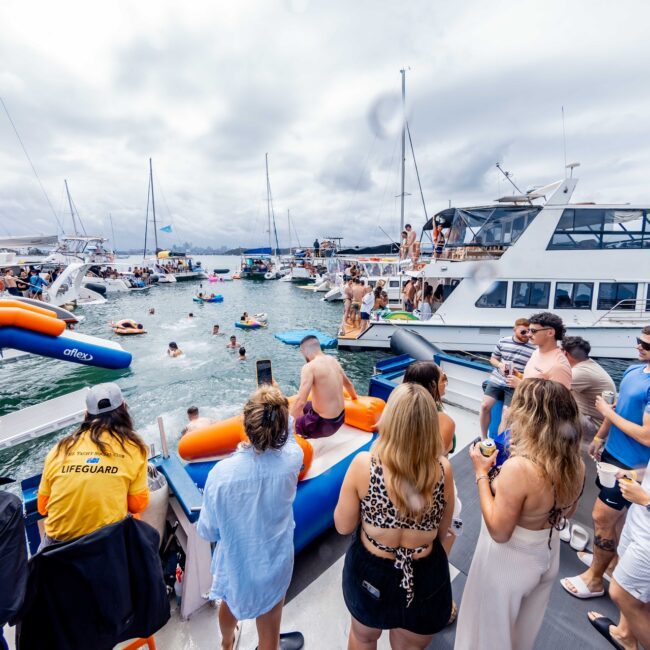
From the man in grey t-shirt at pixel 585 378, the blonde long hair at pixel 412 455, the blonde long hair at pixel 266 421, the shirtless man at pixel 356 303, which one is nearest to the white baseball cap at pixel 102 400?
the blonde long hair at pixel 266 421

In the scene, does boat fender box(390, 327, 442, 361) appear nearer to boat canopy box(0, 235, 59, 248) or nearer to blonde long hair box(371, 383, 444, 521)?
blonde long hair box(371, 383, 444, 521)

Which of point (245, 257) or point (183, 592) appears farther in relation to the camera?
point (245, 257)

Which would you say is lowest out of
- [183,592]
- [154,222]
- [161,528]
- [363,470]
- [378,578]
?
[183,592]

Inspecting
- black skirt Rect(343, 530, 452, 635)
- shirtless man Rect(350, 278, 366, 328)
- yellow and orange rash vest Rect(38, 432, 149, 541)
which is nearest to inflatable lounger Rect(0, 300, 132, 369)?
yellow and orange rash vest Rect(38, 432, 149, 541)

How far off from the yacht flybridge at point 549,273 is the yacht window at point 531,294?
26mm

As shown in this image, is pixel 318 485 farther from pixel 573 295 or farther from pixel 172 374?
pixel 573 295

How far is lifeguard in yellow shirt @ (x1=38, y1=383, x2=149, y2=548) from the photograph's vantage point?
1623mm

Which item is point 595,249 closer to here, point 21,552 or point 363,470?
point 363,470

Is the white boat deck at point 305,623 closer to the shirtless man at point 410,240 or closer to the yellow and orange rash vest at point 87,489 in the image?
the yellow and orange rash vest at point 87,489

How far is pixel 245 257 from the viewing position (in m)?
50.2

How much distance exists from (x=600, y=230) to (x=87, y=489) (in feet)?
40.6

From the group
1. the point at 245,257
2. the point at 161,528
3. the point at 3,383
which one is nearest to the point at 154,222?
the point at 245,257

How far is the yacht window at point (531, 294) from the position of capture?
969 cm

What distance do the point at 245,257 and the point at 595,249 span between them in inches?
1822
